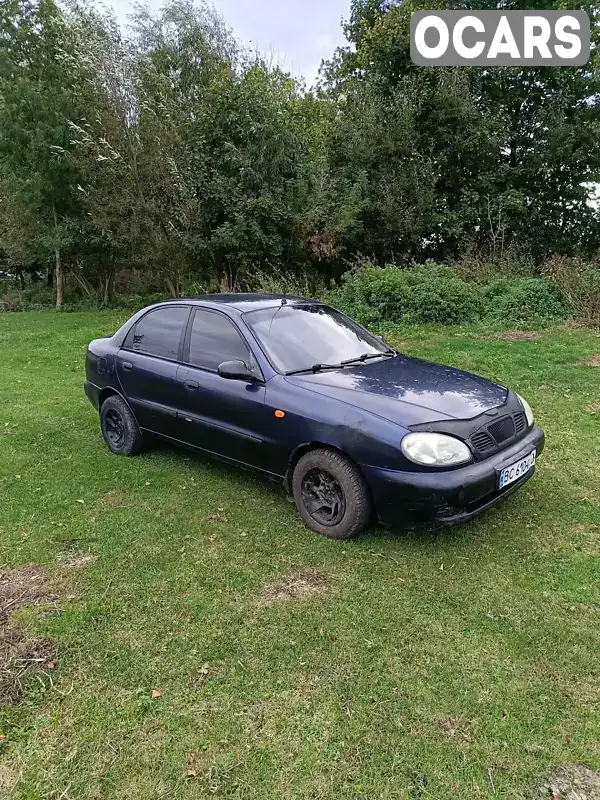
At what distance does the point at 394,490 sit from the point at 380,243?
13338mm

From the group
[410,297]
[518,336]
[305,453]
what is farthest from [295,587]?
[410,297]

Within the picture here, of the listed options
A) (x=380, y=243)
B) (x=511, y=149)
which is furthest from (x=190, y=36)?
(x=511, y=149)

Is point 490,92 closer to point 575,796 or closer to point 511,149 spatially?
point 511,149

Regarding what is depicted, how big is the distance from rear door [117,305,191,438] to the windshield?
750mm

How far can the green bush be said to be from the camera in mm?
10773

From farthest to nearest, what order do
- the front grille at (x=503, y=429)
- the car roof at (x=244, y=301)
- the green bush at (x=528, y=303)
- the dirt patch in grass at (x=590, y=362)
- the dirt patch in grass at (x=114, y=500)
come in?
the green bush at (x=528, y=303) < the dirt patch in grass at (x=590, y=362) < the car roof at (x=244, y=301) < the dirt patch in grass at (x=114, y=500) < the front grille at (x=503, y=429)

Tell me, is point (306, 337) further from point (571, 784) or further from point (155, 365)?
point (571, 784)

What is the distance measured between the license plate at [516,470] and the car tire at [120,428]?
3107 mm

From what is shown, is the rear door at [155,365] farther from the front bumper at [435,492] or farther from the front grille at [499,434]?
the front grille at [499,434]

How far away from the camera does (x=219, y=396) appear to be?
420 cm

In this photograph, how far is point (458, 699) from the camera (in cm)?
237

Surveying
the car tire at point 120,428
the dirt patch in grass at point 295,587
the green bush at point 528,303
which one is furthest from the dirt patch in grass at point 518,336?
the dirt patch in grass at point 295,587

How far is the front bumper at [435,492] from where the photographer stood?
3.25m

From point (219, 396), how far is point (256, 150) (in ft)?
40.4
